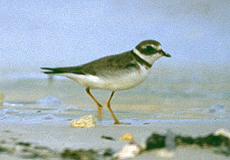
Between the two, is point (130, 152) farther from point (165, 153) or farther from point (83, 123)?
point (83, 123)

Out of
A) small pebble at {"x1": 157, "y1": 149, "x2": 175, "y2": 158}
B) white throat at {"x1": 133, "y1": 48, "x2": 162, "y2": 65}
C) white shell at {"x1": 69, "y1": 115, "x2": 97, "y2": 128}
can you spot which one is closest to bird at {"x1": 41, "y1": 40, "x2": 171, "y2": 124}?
white throat at {"x1": 133, "y1": 48, "x2": 162, "y2": 65}

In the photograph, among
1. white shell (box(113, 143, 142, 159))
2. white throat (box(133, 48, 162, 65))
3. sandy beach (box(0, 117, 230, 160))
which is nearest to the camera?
white shell (box(113, 143, 142, 159))

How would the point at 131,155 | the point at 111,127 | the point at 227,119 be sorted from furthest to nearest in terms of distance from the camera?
1. the point at 227,119
2. the point at 111,127
3. the point at 131,155

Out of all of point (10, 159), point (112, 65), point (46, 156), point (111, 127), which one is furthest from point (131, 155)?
point (112, 65)

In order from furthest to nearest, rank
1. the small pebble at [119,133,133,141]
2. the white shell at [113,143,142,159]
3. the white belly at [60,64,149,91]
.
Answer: the white belly at [60,64,149,91] → the small pebble at [119,133,133,141] → the white shell at [113,143,142,159]

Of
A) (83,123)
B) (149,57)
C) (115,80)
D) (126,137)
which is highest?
(149,57)

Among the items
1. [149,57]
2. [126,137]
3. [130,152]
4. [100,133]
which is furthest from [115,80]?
[130,152]

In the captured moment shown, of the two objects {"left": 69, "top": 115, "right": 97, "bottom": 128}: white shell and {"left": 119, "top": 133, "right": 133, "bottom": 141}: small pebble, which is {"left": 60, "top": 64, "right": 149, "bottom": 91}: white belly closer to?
{"left": 69, "top": 115, "right": 97, "bottom": 128}: white shell

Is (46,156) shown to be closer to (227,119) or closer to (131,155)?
(131,155)
